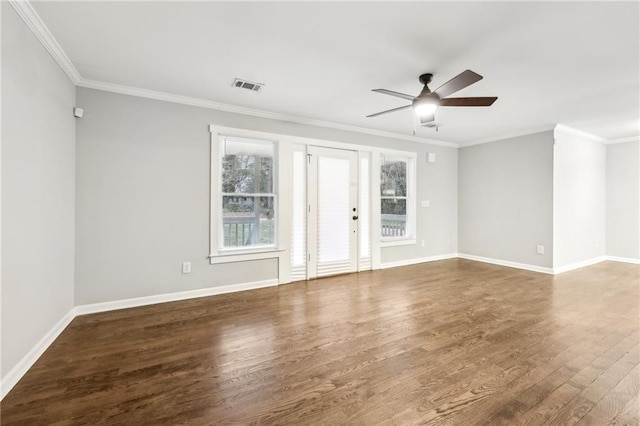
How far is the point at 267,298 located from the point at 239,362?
1512 millimetres

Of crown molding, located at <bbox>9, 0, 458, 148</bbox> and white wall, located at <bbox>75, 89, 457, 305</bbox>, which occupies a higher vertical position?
crown molding, located at <bbox>9, 0, 458, 148</bbox>

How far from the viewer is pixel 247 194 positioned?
4105mm

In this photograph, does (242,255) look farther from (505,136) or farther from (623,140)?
(623,140)

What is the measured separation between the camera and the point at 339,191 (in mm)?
4863

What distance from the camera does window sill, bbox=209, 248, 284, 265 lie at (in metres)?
3.83

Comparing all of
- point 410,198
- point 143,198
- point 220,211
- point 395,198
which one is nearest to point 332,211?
point 395,198

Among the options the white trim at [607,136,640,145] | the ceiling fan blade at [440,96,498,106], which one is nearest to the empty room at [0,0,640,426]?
the ceiling fan blade at [440,96,498,106]

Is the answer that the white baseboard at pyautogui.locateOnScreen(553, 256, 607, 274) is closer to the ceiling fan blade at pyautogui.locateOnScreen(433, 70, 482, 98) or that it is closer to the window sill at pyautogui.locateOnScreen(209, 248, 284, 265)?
the ceiling fan blade at pyautogui.locateOnScreen(433, 70, 482, 98)

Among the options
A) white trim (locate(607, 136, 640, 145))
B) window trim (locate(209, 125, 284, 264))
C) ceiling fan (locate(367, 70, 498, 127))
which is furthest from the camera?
white trim (locate(607, 136, 640, 145))

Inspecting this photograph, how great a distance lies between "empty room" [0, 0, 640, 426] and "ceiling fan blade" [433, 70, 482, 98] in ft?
0.09

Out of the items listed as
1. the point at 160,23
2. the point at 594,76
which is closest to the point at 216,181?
the point at 160,23

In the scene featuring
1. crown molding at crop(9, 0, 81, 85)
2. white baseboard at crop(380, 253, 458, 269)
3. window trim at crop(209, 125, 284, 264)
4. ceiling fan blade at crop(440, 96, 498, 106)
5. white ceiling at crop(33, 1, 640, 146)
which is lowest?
white baseboard at crop(380, 253, 458, 269)

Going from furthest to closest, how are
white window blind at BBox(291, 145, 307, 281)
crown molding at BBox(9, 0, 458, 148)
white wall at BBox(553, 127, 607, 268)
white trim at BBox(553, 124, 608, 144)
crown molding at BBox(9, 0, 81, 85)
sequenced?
white wall at BBox(553, 127, 607, 268)
white trim at BBox(553, 124, 608, 144)
white window blind at BBox(291, 145, 307, 281)
crown molding at BBox(9, 0, 458, 148)
crown molding at BBox(9, 0, 81, 85)

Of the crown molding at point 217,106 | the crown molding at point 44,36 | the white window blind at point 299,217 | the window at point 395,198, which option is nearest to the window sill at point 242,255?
the white window blind at point 299,217
